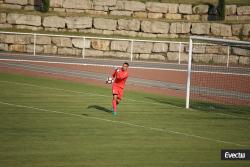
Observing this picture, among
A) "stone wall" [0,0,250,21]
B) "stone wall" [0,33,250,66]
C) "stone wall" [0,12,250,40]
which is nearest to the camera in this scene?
"stone wall" [0,33,250,66]

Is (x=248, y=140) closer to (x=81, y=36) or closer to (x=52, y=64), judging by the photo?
(x=52, y=64)

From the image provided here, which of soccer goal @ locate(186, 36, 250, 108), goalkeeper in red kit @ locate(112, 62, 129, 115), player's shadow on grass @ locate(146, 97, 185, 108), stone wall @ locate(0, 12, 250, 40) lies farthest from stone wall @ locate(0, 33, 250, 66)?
goalkeeper in red kit @ locate(112, 62, 129, 115)

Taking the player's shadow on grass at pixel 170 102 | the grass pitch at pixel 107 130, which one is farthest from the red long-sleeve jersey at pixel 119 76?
the player's shadow on grass at pixel 170 102

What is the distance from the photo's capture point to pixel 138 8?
49031 mm

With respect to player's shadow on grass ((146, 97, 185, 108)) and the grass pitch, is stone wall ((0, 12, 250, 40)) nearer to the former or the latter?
the grass pitch

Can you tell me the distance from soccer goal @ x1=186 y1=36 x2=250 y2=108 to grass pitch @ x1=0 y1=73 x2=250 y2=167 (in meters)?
2.26

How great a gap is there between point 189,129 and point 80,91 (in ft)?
29.7

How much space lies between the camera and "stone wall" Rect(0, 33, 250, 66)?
44.6 meters

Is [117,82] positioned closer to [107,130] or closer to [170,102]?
[107,130]

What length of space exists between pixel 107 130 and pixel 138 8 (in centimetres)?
2894

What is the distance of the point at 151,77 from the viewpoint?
1497 inches

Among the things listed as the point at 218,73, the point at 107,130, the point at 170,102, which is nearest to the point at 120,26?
the point at 218,73

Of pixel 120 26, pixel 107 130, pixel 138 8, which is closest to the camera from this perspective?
pixel 107 130

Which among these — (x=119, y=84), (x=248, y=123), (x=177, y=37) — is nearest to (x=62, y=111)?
(x=119, y=84)
